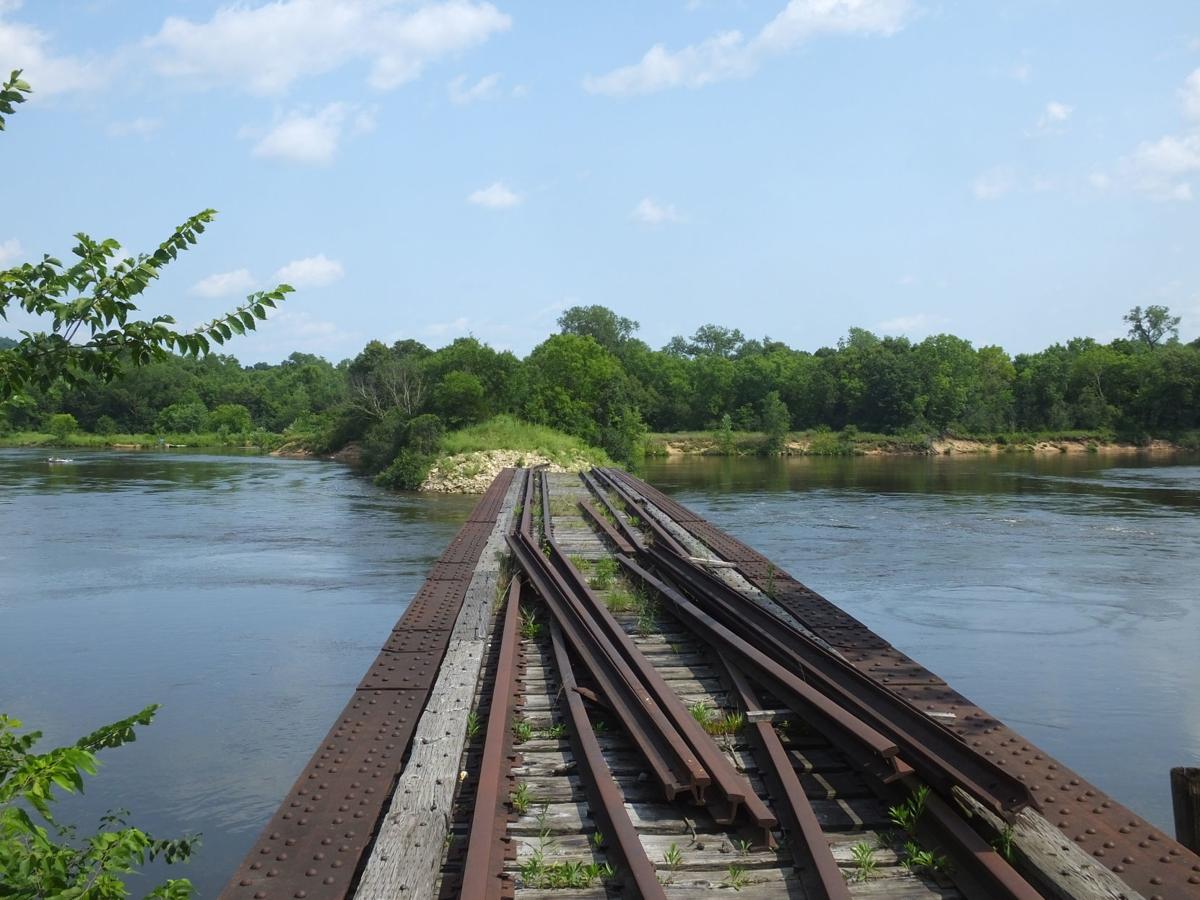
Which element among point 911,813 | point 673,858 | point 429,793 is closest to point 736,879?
point 673,858

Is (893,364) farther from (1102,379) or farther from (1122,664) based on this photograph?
(1122,664)

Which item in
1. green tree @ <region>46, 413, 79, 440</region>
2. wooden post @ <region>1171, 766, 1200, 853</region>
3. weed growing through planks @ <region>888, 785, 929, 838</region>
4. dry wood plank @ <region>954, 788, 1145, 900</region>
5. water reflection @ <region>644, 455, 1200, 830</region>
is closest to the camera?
dry wood plank @ <region>954, 788, 1145, 900</region>

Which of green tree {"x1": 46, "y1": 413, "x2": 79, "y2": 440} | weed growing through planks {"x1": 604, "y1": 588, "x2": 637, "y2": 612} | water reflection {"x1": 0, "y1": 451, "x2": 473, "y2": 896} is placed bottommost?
water reflection {"x1": 0, "y1": 451, "x2": 473, "y2": 896}

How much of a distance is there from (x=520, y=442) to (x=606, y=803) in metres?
28.9

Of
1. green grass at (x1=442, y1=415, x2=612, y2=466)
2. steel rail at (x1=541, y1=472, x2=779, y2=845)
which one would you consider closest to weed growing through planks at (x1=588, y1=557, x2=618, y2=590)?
steel rail at (x1=541, y1=472, x2=779, y2=845)

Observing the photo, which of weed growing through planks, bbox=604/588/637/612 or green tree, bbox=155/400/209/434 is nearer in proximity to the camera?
weed growing through planks, bbox=604/588/637/612

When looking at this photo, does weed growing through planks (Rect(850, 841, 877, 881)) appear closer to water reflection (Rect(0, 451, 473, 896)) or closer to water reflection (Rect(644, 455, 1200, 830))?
water reflection (Rect(644, 455, 1200, 830))

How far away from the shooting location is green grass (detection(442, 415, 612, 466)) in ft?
105

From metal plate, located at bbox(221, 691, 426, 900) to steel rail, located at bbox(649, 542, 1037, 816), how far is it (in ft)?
7.03

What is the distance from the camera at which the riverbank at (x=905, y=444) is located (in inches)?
2158

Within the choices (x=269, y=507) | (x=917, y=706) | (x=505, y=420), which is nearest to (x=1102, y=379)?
(x=505, y=420)

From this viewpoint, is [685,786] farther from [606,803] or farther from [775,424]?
[775,424]

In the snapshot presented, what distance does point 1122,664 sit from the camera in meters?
9.23

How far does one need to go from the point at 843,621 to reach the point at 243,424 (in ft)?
227
